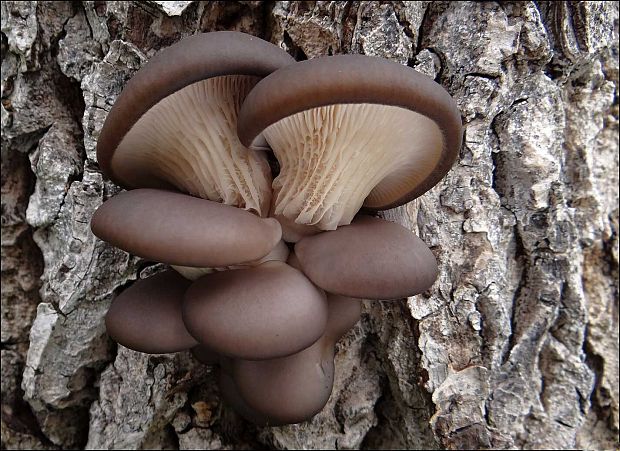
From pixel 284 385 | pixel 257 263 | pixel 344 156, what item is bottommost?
pixel 284 385

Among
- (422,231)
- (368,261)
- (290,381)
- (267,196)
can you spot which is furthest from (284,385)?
(422,231)

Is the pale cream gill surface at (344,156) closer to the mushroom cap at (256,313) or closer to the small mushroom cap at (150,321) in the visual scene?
the mushroom cap at (256,313)

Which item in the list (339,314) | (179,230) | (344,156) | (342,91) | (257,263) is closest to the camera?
(342,91)

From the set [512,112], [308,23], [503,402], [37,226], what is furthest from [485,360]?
[37,226]

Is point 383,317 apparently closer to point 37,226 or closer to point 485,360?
point 485,360

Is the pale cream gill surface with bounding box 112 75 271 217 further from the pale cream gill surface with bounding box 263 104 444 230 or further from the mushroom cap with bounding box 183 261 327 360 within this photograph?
the mushroom cap with bounding box 183 261 327 360

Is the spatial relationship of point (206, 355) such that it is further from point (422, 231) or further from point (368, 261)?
point (422, 231)
